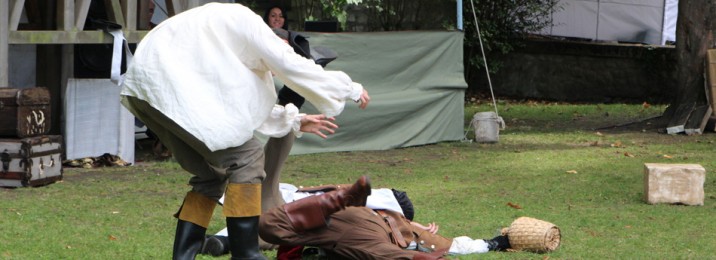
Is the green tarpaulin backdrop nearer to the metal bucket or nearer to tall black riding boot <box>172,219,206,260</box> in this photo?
the metal bucket

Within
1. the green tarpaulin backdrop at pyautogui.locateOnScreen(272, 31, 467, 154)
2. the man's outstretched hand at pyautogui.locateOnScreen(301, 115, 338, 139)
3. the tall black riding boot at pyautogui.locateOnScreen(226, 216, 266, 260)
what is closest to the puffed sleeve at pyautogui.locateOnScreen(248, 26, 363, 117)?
the man's outstretched hand at pyautogui.locateOnScreen(301, 115, 338, 139)

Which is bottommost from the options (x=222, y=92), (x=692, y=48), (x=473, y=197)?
(x=473, y=197)

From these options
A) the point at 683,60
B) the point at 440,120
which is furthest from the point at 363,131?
the point at 683,60

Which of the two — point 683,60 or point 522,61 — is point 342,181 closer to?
point 683,60

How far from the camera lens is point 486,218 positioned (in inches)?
303

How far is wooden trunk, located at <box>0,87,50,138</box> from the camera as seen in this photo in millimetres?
9086

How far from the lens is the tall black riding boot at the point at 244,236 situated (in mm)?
5324

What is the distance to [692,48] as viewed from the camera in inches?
583

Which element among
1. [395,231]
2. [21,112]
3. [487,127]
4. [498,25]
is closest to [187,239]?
[395,231]

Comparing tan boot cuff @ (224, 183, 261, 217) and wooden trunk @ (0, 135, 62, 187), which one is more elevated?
tan boot cuff @ (224, 183, 261, 217)

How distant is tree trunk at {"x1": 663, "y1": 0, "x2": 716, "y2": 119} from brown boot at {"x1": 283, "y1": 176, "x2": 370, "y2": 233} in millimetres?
9943

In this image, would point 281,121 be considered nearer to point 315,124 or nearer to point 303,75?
point 315,124

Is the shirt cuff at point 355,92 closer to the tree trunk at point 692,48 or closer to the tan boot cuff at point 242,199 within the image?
the tan boot cuff at point 242,199

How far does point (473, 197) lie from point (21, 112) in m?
3.52
